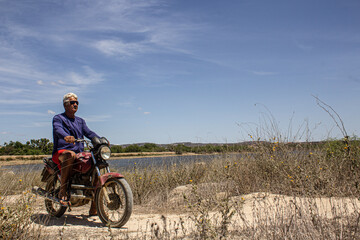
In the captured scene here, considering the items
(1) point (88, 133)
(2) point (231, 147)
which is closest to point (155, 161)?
(2) point (231, 147)

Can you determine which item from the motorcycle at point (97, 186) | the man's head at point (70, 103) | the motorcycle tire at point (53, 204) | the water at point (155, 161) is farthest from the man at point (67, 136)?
the water at point (155, 161)

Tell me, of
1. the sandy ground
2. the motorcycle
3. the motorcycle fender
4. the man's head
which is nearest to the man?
the man's head

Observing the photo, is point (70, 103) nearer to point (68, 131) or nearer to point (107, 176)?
point (68, 131)

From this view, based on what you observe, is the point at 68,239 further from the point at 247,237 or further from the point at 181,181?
the point at 181,181

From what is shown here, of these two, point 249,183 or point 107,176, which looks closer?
point 107,176

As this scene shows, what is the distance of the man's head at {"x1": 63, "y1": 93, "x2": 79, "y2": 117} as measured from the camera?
5.33 metres

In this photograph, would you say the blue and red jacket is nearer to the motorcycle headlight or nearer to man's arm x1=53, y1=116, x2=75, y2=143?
man's arm x1=53, y1=116, x2=75, y2=143

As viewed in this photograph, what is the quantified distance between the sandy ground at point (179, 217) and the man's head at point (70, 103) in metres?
1.70

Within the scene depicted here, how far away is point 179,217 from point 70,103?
307 cm

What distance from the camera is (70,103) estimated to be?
533 centimetres

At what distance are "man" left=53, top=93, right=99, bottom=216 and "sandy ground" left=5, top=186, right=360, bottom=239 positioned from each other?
1.71 ft

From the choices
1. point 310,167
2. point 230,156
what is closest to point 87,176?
point 310,167

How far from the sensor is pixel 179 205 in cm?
609

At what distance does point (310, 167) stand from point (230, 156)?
11.0 ft
